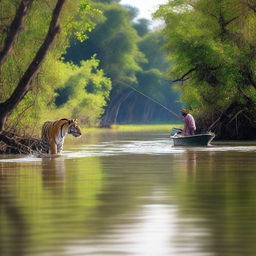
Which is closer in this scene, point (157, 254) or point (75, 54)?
point (157, 254)

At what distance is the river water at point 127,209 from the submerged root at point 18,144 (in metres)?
5.04

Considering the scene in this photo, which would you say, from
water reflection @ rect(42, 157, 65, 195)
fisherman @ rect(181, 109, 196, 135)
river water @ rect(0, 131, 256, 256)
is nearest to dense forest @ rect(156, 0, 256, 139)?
fisherman @ rect(181, 109, 196, 135)

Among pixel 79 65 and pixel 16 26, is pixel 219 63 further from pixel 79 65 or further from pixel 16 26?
pixel 79 65

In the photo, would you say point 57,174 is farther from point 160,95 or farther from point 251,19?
point 160,95

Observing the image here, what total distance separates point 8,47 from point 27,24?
11296 millimetres

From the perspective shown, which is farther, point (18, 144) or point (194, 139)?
point (194, 139)

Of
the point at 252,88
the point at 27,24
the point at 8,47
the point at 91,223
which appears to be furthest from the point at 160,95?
the point at 91,223

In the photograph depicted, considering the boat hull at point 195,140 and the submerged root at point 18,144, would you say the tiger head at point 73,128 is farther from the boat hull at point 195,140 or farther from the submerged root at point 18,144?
the boat hull at point 195,140

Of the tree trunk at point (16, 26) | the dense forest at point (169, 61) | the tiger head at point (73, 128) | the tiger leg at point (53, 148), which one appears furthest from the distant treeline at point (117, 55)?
the tree trunk at point (16, 26)

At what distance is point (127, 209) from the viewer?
1631 centimetres

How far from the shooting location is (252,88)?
53719mm

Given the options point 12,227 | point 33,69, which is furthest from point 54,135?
point 12,227

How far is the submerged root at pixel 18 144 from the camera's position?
114 feet

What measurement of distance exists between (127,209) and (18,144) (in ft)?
63.0
